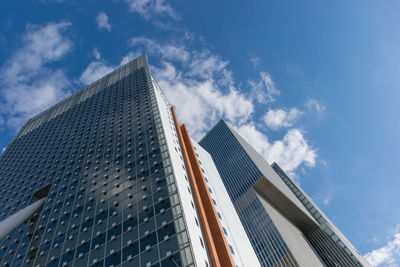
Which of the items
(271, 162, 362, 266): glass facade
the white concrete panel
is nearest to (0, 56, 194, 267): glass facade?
the white concrete panel

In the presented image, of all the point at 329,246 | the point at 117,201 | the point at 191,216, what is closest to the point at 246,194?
the point at 329,246

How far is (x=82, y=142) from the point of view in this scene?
40625 mm

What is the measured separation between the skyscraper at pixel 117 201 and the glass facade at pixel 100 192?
0.10m

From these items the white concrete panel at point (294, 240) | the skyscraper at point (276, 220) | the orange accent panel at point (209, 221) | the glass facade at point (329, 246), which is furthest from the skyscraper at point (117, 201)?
the glass facade at point (329, 246)

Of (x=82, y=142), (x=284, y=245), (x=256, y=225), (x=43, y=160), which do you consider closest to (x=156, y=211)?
(x=82, y=142)

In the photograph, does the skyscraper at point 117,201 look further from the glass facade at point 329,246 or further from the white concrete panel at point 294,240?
the glass facade at point 329,246

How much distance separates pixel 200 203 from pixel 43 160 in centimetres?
2863

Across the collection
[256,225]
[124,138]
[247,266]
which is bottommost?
[247,266]

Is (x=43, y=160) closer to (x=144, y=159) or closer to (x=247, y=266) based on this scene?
(x=144, y=159)

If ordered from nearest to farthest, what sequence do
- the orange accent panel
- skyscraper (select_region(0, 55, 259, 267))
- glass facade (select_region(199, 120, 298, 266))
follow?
skyscraper (select_region(0, 55, 259, 267)) < the orange accent panel < glass facade (select_region(199, 120, 298, 266))

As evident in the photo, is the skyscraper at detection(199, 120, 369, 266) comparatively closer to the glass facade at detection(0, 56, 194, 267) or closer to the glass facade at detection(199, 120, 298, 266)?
the glass facade at detection(199, 120, 298, 266)

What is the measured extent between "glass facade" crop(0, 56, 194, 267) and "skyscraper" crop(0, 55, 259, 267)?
0.34ft

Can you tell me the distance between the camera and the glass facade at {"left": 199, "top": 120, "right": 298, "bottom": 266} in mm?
61028

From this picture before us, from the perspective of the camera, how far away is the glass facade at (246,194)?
61.0 meters
